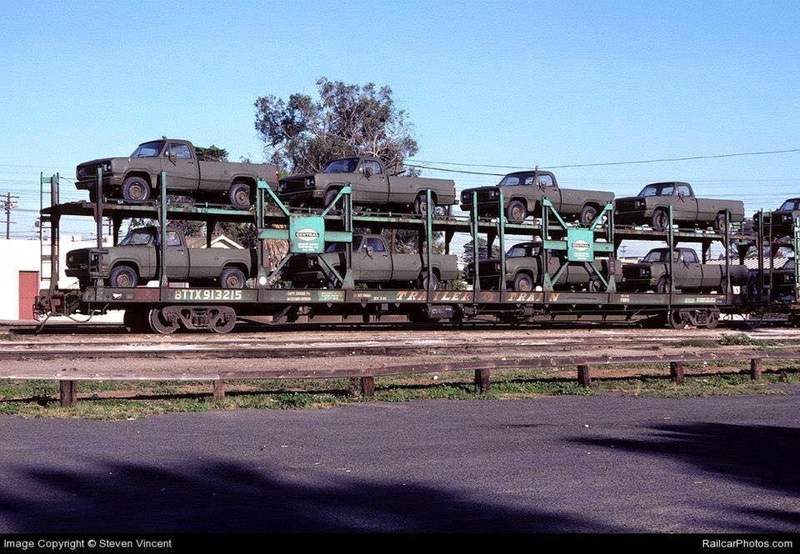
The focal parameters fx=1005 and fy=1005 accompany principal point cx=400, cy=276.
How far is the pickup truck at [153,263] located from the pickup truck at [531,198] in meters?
7.33

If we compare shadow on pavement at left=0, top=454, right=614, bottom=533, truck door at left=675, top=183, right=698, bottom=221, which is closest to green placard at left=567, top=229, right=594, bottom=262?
truck door at left=675, top=183, right=698, bottom=221

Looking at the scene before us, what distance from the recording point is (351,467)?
836 cm

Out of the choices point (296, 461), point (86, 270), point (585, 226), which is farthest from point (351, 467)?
point (585, 226)

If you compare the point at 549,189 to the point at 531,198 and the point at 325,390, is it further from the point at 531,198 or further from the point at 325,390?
the point at 325,390

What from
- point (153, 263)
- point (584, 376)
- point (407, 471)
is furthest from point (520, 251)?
point (407, 471)

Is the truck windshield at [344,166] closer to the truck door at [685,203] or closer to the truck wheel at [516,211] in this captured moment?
the truck wheel at [516,211]

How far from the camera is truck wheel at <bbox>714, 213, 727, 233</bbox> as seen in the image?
1299 inches

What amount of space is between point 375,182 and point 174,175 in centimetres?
545

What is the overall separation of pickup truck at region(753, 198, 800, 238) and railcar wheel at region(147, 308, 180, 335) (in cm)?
2007

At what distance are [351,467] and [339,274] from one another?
1740cm

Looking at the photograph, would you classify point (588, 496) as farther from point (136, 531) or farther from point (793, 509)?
point (136, 531)

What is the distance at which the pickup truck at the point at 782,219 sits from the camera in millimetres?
33594

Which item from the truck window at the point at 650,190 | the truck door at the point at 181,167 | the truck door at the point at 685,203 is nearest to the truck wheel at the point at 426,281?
the truck door at the point at 181,167

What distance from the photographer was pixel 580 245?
29484 mm
